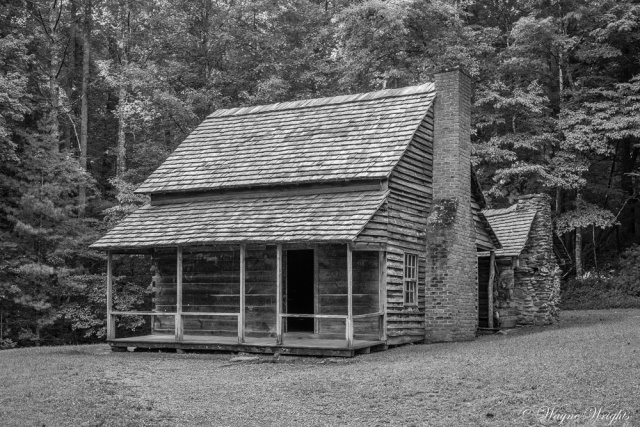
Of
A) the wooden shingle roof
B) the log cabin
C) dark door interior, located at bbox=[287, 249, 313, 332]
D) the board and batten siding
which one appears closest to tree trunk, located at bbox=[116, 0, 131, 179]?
the log cabin

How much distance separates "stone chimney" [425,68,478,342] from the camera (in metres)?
20.9

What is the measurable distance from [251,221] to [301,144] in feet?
12.1

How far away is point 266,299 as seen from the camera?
68.5 feet

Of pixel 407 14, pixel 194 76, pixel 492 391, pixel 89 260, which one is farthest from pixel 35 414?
pixel 194 76

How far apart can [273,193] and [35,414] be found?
10994 millimetres

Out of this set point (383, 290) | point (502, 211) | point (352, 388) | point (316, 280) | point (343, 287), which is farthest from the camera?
point (502, 211)

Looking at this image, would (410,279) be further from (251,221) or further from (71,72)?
(71,72)

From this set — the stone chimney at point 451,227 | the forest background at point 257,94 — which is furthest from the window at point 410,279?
the forest background at point 257,94

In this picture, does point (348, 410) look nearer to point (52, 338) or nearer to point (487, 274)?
point (487, 274)

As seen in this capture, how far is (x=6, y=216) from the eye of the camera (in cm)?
2998

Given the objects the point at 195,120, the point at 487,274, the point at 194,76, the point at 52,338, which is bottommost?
the point at 52,338

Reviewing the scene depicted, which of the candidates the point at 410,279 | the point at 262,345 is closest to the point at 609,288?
the point at 410,279

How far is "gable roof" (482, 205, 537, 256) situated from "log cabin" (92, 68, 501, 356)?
285 centimetres

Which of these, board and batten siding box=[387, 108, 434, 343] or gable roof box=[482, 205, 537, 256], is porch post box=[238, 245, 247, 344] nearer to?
board and batten siding box=[387, 108, 434, 343]
